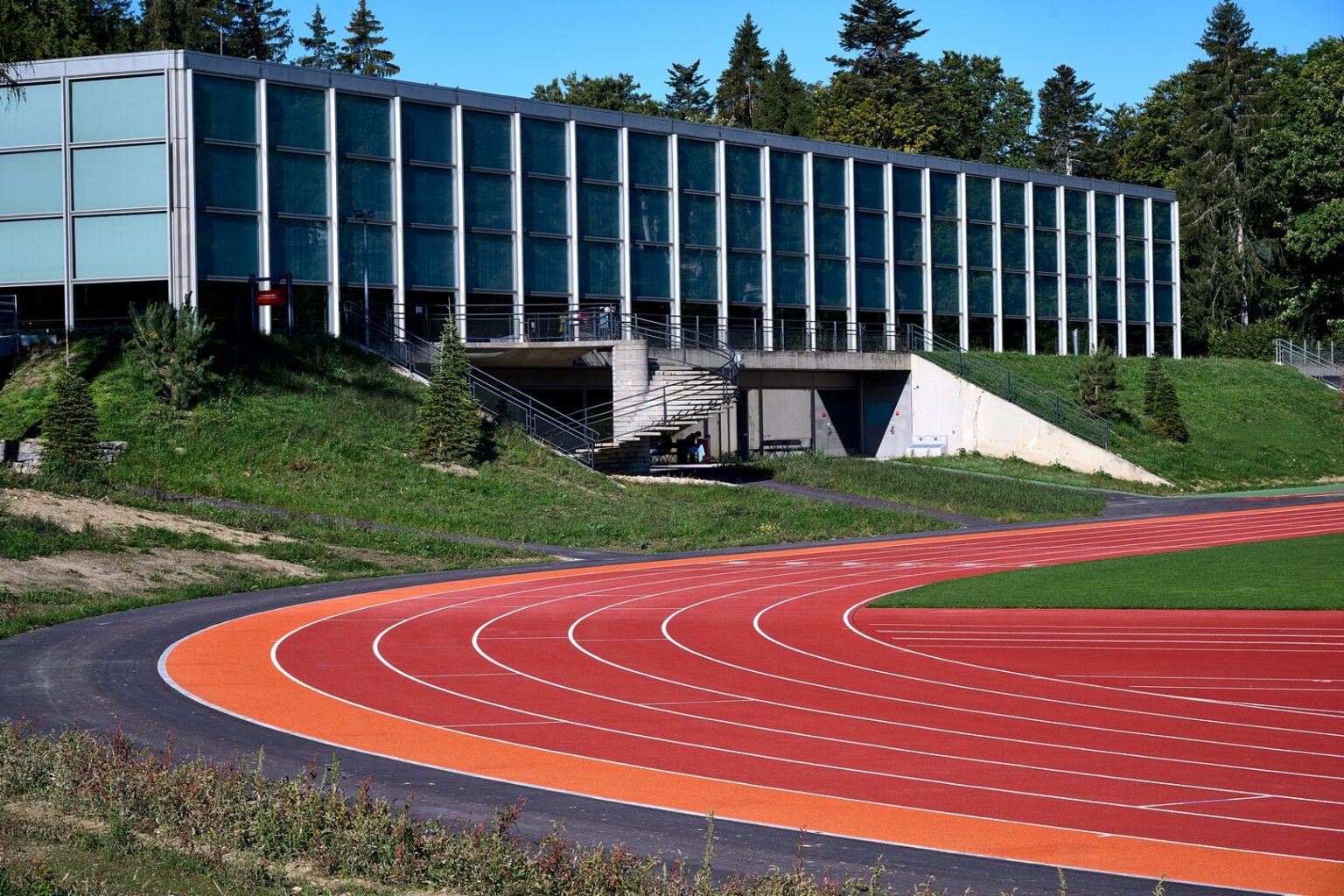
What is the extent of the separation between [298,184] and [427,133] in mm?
5063

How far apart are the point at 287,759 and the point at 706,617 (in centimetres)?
1066

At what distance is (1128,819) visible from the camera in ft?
33.4

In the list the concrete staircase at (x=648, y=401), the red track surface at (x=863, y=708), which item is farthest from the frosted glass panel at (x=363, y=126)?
the red track surface at (x=863, y=708)

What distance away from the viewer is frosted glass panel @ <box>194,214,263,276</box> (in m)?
45.3

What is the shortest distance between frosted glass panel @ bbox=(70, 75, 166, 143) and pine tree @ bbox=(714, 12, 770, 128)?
74.4 metres

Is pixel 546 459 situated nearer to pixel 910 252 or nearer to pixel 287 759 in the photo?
pixel 910 252

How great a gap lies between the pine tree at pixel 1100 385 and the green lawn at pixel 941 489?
10.4 metres

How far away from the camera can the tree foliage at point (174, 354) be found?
40.0m

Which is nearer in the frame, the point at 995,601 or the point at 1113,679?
the point at 1113,679

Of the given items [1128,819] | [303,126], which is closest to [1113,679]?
[1128,819]

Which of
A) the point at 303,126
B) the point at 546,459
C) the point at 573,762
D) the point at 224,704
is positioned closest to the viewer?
the point at 573,762

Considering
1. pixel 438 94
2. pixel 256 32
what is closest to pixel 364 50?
pixel 256 32

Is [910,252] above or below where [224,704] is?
above

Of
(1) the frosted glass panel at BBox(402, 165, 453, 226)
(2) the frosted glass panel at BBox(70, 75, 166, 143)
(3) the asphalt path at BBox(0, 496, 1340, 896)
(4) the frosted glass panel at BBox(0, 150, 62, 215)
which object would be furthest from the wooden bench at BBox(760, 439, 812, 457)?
(3) the asphalt path at BBox(0, 496, 1340, 896)
